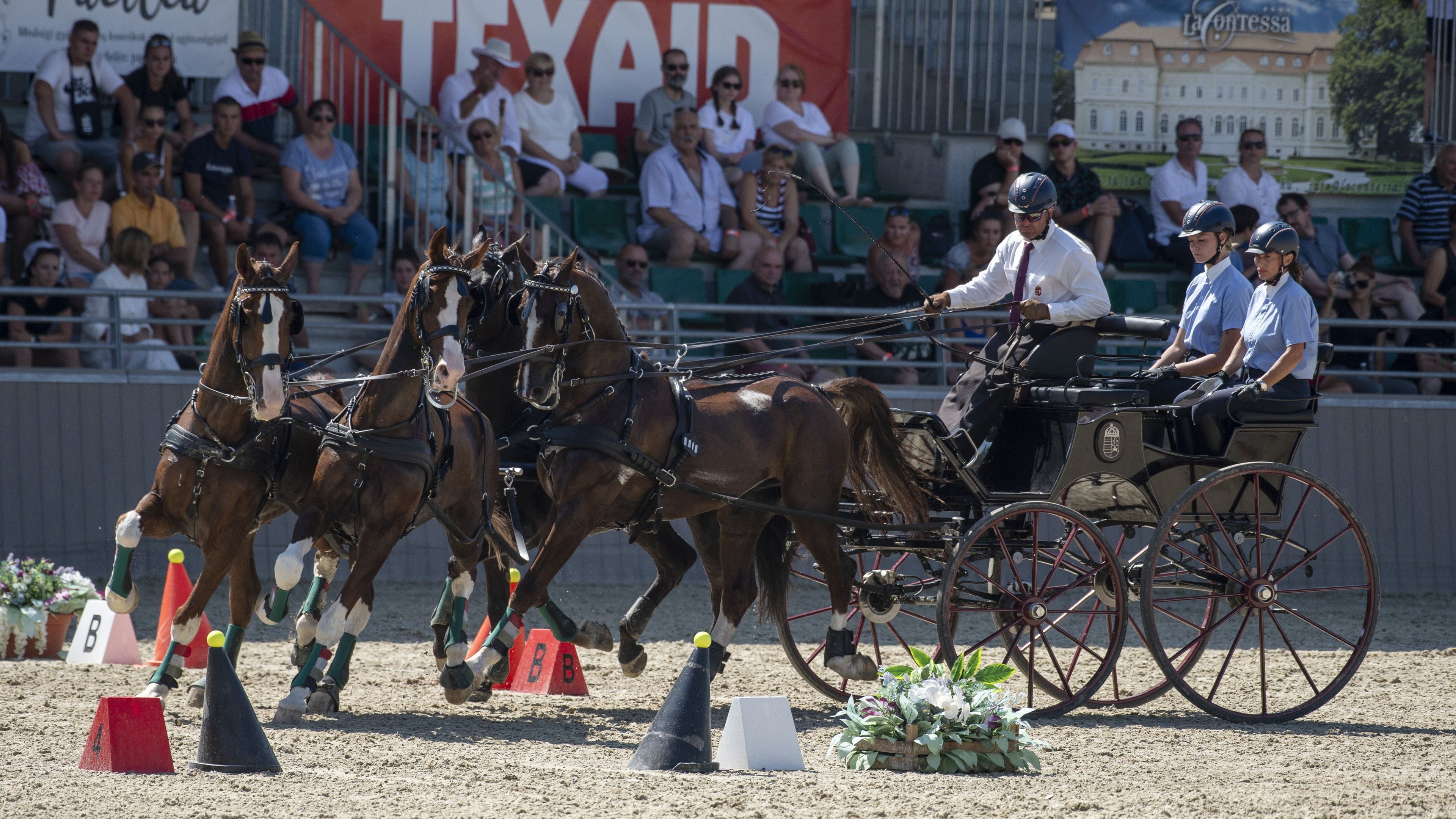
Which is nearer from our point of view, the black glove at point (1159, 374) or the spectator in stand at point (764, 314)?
the black glove at point (1159, 374)

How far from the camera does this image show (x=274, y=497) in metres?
6.92

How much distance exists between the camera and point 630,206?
13.6 metres

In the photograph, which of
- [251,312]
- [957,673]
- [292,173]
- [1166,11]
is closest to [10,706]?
[251,312]

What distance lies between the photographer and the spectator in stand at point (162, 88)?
12.1 m

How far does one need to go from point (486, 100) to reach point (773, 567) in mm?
6554

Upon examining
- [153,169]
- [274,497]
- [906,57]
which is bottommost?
[274,497]

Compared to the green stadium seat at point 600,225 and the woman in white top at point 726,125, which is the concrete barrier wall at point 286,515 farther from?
the woman in white top at point 726,125

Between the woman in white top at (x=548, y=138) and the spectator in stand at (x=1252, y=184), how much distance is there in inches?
222

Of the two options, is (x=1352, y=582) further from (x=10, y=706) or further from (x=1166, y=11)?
(x=10, y=706)

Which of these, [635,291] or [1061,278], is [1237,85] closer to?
[635,291]

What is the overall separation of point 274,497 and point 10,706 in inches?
Answer: 56.1

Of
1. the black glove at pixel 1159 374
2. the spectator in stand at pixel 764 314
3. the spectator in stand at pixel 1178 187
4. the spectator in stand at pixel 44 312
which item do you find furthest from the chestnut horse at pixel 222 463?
the spectator in stand at pixel 1178 187

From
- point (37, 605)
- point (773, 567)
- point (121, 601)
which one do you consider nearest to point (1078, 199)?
point (773, 567)

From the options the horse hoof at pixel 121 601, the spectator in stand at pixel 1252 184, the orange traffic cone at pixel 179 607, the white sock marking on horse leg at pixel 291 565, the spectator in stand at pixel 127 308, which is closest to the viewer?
the white sock marking on horse leg at pixel 291 565
